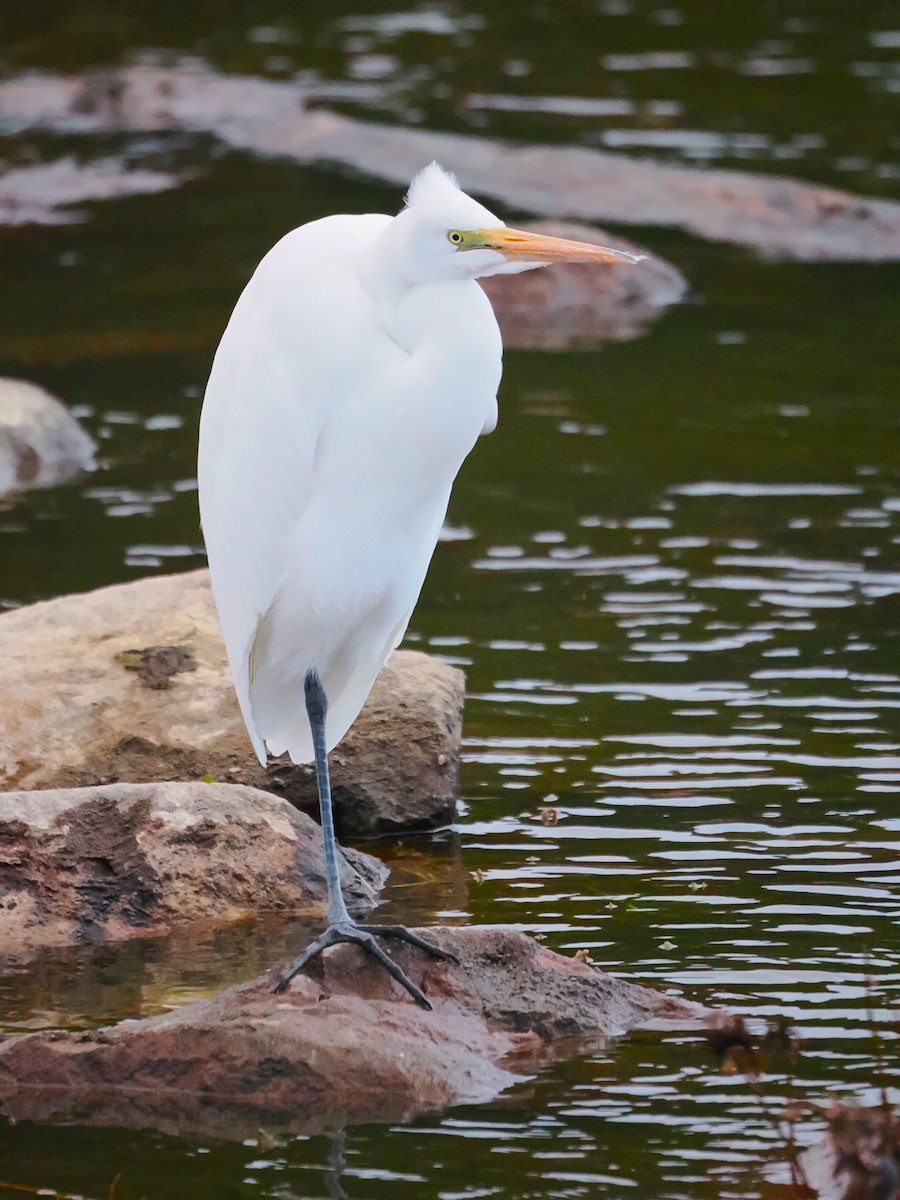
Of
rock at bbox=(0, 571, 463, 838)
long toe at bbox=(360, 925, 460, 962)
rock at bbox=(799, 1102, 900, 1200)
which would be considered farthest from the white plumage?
rock at bbox=(799, 1102, 900, 1200)

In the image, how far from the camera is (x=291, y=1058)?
4.70 metres

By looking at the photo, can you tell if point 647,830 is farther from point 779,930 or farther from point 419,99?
point 419,99

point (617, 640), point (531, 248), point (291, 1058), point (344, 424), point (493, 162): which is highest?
point (531, 248)

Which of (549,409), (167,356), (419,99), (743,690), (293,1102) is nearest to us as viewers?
(293,1102)

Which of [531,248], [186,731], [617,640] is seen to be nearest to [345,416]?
[531,248]

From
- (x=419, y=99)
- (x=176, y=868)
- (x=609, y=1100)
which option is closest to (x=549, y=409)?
(x=176, y=868)

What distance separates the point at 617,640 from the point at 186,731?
2341mm

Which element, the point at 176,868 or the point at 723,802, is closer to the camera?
the point at 176,868

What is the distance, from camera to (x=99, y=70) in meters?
22.9

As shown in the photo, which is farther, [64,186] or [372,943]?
[64,186]

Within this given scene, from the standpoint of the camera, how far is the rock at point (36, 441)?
11.3 metres

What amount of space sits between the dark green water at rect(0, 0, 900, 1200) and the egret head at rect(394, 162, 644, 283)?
184cm

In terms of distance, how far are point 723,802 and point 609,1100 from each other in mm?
2161

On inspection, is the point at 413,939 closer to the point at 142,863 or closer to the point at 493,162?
the point at 142,863
